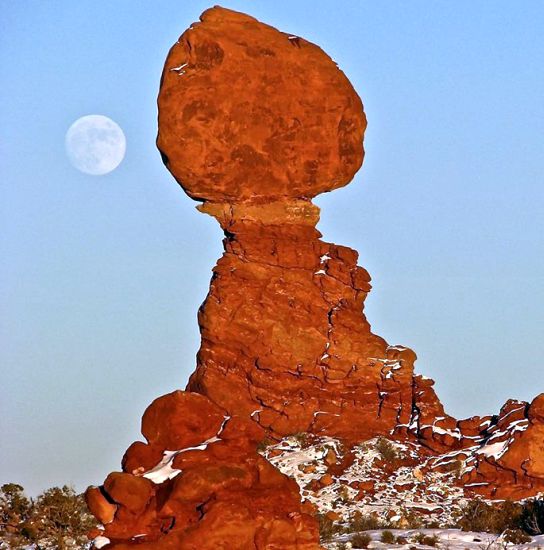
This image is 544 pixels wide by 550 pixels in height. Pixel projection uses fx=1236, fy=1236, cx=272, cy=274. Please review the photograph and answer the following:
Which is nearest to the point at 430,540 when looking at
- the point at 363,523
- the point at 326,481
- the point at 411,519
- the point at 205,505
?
the point at 363,523

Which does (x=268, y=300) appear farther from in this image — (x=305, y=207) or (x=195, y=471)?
(x=195, y=471)

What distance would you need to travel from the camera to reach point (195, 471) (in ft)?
85.0

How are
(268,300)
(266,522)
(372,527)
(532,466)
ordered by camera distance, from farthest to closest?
(268,300)
(532,466)
(372,527)
(266,522)

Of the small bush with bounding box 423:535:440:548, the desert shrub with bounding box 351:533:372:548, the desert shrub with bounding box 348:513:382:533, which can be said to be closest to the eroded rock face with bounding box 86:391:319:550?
the desert shrub with bounding box 351:533:372:548

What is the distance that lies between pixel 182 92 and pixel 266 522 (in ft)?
107

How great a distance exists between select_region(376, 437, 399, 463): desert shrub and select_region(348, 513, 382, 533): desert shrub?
6.47 meters

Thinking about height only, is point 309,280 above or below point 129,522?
above

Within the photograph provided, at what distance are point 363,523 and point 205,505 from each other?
62.1ft

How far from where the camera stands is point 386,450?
5281 centimetres

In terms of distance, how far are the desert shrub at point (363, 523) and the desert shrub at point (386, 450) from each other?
21.2 feet

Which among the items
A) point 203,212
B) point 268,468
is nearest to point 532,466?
point 203,212

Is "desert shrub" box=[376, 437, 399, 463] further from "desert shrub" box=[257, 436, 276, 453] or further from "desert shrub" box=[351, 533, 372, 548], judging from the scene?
"desert shrub" box=[351, 533, 372, 548]

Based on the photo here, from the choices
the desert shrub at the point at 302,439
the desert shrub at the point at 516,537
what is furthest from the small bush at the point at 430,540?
the desert shrub at the point at 302,439

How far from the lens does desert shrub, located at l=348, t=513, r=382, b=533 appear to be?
41.9m
